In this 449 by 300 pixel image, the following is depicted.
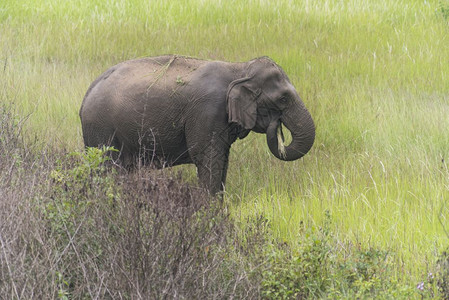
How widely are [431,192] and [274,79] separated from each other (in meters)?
1.49

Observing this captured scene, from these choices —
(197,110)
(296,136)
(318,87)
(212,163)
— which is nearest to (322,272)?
(296,136)

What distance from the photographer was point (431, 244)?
462 centimetres

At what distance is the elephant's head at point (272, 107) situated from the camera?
215 inches

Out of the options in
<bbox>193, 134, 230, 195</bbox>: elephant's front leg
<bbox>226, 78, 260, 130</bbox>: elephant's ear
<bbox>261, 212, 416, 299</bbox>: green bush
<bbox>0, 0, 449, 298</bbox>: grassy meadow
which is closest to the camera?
<bbox>261, 212, 416, 299</bbox>: green bush

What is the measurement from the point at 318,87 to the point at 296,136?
2.96 metres

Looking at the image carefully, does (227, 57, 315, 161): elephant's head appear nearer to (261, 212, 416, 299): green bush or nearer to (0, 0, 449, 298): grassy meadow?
(0, 0, 449, 298): grassy meadow

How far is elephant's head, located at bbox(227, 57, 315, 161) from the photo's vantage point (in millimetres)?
5469

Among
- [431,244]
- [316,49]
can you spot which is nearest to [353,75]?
[316,49]

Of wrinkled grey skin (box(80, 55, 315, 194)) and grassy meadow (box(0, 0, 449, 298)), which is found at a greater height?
wrinkled grey skin (box(80, 55, 315, 194))

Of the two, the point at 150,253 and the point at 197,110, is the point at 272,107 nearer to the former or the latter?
the point at 197,110

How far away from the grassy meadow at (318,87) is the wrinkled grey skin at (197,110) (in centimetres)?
50

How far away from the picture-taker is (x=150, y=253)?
3791 millimetres

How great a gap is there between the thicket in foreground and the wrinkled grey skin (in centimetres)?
91

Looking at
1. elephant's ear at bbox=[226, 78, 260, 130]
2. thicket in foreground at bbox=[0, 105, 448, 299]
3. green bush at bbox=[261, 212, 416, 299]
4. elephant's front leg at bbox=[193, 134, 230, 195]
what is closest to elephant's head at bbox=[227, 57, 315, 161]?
elephant's ear at bbox=[226, 78, 260, 130]
